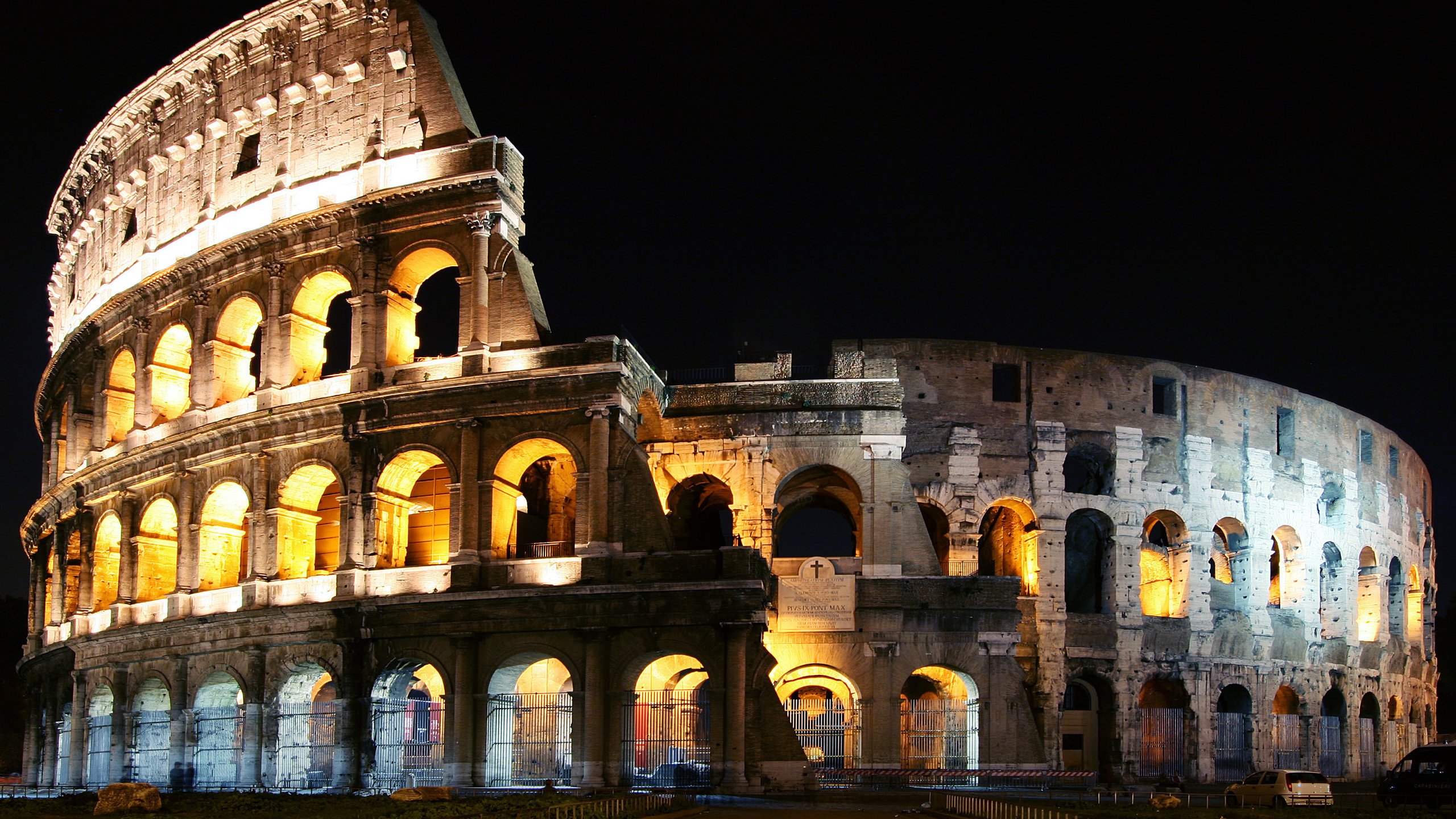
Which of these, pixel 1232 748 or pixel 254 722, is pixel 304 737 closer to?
pixel 254 722

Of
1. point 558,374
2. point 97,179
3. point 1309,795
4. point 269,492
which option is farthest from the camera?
point 97,179

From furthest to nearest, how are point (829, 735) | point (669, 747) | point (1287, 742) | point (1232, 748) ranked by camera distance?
point (1287, 742), point (1232, 748), point (829, 735), point (669, 747)

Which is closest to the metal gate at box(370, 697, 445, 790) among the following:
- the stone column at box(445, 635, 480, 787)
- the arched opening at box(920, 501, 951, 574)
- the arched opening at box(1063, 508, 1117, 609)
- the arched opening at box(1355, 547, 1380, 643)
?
the stone column at box(445, 635, 480, 787)

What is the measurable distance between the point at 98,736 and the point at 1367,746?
28.9 m

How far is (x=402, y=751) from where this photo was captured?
25.0 metres

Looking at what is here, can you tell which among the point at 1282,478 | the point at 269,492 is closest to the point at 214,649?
the point at 269,492

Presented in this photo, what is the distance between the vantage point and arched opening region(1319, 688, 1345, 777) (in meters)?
32.9

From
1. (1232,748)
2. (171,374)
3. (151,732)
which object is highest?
(171,374)

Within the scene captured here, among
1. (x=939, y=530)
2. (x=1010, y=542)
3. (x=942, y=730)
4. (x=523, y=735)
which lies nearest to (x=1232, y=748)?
(x=1010, y=542)

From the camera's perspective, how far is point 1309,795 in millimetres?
22094

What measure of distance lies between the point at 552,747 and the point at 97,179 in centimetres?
1909

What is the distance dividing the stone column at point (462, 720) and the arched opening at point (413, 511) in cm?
239

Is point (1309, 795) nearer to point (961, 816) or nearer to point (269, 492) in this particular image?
point (961, 816)

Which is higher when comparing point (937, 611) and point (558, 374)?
point (558, 374)
